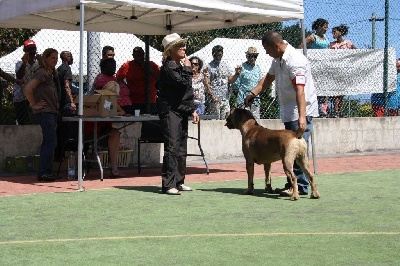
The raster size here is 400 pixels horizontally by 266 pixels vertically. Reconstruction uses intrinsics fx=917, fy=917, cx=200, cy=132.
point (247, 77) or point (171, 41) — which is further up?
point (171, 41)

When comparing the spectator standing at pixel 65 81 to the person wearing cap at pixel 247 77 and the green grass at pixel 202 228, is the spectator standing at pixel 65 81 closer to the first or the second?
the green grass at pixel 202 228

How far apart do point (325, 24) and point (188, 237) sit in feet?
34.6

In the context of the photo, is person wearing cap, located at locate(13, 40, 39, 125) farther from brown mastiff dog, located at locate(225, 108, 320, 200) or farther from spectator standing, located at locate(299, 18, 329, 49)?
spectator standing, located at locate(299, 18, 329, 49)

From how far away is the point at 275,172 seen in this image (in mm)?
15008

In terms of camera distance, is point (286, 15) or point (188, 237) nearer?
point (188, 237)

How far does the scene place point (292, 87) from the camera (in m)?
11.0

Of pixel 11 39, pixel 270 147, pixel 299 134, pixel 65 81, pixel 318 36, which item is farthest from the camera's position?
pixel 11 39

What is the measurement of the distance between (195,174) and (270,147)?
156 inches

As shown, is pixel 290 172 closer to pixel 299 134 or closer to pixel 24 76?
pixel 299 134

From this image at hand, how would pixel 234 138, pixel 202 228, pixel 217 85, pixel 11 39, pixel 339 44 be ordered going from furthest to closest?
pixel 11 39, pixel 339 44, pixel 234 138, pixel 217 85, pixel 202 228

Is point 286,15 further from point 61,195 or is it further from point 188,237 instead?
point 188,237

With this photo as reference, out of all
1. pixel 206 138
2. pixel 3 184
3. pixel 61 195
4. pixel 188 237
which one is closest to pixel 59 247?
pixel 188 237

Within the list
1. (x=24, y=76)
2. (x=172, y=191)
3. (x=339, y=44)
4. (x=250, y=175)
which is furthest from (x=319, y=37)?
(x=172, y=191)

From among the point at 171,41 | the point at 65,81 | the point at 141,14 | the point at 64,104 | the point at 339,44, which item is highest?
the point at 141,14
